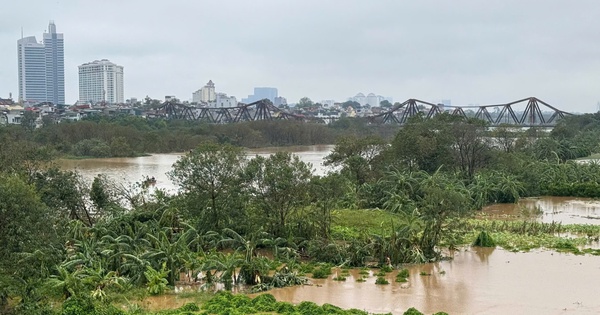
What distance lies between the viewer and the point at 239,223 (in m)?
18.5

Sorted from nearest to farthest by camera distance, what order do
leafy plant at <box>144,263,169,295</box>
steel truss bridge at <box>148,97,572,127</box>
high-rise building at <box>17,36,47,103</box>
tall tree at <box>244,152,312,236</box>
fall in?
leafy plant at <box>144,263,169,295</box> < tall tree at <box>244,152,312,236</box> < steel truss bridge at <box>148,97,572,127</box> < high-rise building at <box>17,36,47,103</box>

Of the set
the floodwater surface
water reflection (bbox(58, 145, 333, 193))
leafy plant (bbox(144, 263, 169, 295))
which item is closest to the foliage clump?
the floodwater surface

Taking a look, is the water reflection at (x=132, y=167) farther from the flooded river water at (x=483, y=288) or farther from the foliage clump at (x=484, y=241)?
the flooded river water at (x=483, y=288)

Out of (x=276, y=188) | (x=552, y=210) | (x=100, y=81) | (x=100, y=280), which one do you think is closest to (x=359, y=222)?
(x=276, y=188)

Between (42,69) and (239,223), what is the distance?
188 metres

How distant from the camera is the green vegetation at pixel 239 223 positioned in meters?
12.4

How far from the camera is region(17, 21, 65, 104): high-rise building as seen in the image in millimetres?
188500

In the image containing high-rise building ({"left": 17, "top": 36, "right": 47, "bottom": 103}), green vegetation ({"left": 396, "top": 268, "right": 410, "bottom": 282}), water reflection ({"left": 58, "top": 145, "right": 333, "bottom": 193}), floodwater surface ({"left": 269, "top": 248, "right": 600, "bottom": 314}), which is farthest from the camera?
high-rise building ({"left": 17, "top": 36, "right": 47, "bottom": 103})

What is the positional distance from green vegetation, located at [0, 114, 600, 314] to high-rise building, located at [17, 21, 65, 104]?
17468 centimetres

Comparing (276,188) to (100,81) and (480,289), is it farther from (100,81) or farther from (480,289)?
(100,81)

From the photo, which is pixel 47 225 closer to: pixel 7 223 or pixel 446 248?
pixel 7 223

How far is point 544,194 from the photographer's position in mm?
30766

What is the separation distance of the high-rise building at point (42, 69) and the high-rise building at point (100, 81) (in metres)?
5.82

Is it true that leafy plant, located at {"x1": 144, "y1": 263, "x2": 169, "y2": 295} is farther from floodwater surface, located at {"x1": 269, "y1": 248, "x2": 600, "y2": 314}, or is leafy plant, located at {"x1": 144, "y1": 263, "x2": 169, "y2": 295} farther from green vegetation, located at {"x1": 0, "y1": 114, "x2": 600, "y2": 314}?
floodwater surface, located at {"x1": 269, "y1": 248, "x2": 600, "y2": 314}
